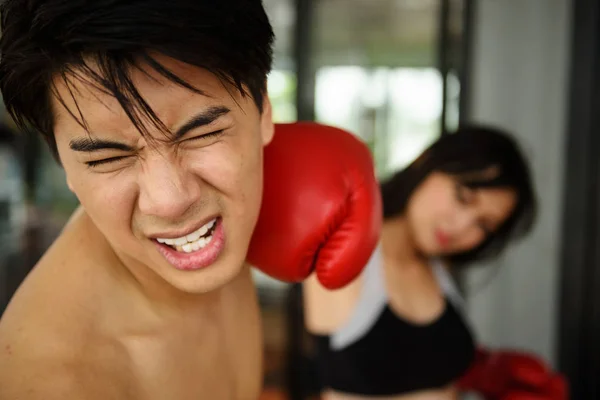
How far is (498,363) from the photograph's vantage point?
1638 millimetres

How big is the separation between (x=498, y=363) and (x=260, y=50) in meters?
1.32

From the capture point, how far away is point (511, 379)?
1.58m

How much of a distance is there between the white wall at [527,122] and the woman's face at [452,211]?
1169 mm

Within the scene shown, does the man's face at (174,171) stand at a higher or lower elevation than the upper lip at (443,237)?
higher

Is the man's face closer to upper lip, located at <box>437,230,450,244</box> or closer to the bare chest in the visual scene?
the bare chest

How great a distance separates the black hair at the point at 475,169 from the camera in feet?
4.62

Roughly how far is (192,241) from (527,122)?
230 centimetres

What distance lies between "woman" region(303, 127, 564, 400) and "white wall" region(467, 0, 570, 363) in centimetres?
116

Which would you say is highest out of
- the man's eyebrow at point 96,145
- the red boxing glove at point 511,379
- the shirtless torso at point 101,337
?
the man's eyebrow at point 96,145

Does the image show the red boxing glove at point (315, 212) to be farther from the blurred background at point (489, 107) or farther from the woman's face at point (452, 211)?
the blurred background at point (489, 107)

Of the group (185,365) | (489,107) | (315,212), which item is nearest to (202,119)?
(315,212)

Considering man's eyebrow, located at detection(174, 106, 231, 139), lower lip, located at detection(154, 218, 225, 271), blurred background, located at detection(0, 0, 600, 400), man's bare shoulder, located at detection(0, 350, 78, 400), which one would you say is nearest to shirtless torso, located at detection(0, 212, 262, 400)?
man's bare shoulder, located at detection(0, 350, 78, 400)

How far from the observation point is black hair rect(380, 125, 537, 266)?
1.41m

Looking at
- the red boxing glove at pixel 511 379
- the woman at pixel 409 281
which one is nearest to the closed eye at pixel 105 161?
the woman at pixel 409 281
